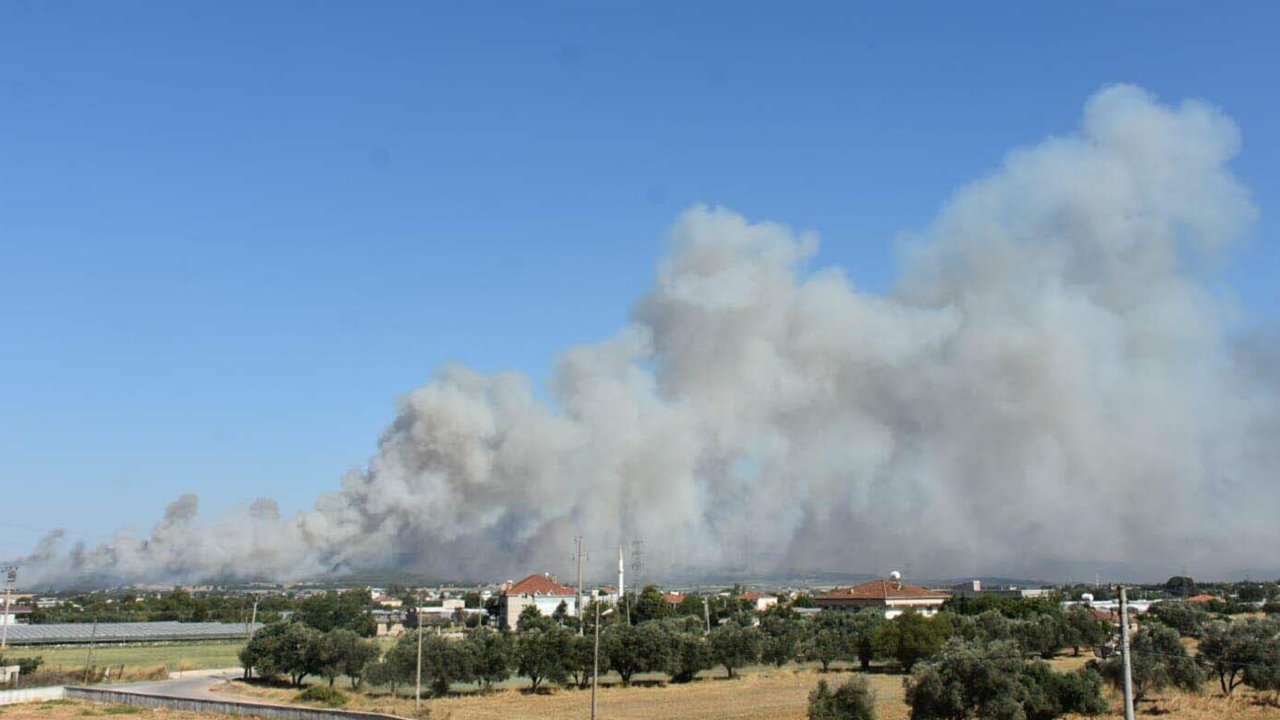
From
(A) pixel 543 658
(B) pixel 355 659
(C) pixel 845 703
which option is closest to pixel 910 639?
(A) pixel 543 658

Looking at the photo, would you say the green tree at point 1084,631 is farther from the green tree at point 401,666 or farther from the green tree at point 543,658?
the green tree at point 401,666

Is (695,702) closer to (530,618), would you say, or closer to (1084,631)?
(1084,631)

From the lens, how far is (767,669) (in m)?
89.2

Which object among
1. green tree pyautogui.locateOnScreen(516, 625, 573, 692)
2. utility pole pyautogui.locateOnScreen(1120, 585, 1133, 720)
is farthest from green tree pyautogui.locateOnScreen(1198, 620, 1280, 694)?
green tree pyautogui.locateOnScreen(516, 625, 573, 692)

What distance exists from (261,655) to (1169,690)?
203 feet

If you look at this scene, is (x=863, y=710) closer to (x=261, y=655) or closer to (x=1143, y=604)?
(x=261, y=655)

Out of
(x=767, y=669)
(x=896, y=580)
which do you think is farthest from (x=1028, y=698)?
(x=896, y=580)

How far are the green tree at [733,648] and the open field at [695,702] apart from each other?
3.32m

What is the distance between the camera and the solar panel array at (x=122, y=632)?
121750 millimetres

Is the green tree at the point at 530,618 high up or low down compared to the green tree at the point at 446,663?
down

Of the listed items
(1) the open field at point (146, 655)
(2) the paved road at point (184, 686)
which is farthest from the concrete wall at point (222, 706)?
(1) the open field at point (146, 655)

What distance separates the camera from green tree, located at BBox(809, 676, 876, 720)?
1725 inches

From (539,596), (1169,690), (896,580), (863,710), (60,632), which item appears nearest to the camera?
(863,710)

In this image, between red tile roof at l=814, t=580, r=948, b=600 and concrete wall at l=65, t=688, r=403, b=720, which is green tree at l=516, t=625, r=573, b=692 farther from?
red tile roof at l=814, t=580, r=948, b=600
